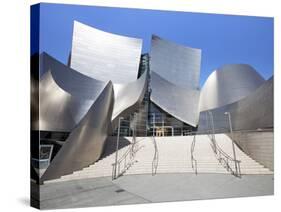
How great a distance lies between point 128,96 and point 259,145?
3418 millimetres

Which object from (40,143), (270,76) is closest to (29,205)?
(40,143)

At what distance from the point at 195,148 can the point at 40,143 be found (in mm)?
3508

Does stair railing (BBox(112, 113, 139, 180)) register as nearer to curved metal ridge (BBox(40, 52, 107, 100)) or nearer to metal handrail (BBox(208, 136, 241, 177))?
curved metal ridge (BBox(40, 52, 107, 100))

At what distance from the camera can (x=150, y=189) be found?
379 inches

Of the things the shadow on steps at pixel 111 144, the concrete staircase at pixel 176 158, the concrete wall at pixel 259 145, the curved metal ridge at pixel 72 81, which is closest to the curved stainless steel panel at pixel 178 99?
the concrete staircase at pixel 176 158

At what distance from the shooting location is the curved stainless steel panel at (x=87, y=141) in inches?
346

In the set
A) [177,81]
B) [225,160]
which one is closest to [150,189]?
[225,160]

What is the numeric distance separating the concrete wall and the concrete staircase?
0.50 feet

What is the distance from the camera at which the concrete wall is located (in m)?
10.5

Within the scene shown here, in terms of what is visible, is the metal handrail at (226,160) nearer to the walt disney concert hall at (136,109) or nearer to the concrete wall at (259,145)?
the walt disney concert hall at (136,109)

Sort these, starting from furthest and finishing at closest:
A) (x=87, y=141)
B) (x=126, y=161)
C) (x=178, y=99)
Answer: (x=178, y=99) < (x=126, y=161) < (x=87, y=141)

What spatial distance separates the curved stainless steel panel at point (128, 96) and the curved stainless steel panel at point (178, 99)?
0.35 meters

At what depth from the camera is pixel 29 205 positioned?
30.1 feet

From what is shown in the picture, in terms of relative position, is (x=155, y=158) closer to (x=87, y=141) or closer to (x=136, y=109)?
(x=136, y=109)
